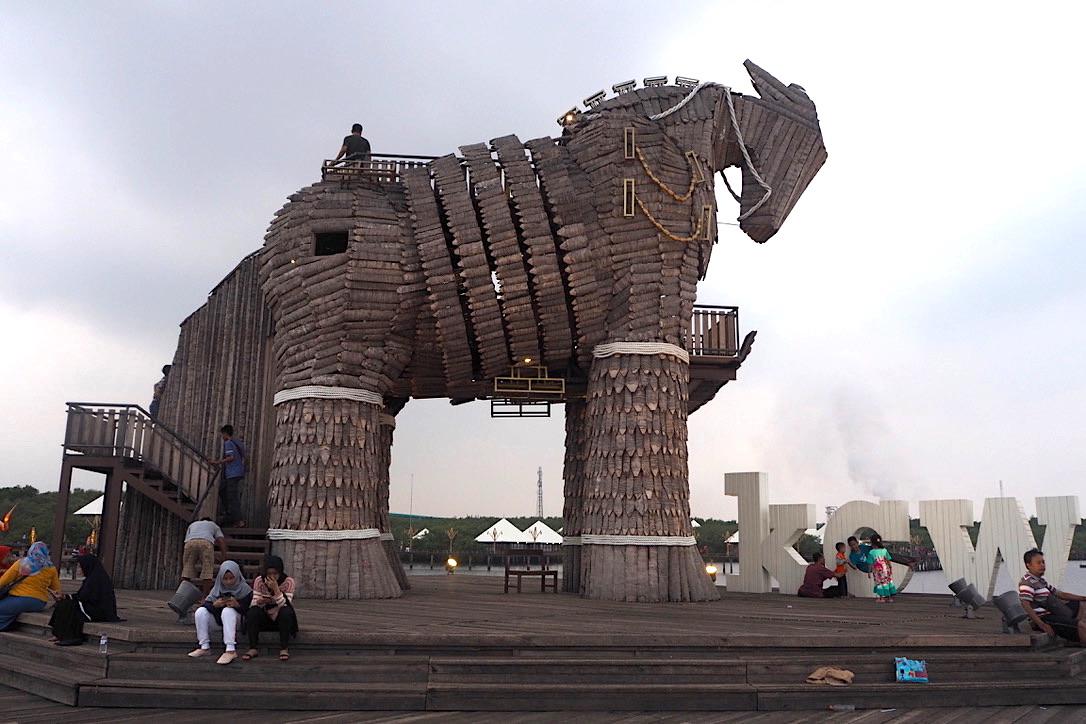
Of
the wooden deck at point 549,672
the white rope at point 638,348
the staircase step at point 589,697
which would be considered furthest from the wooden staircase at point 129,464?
the staircase step at point 589,697

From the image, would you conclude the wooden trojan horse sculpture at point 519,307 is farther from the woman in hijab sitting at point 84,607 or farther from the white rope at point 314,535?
the woman in hijab sitting at point 84,607

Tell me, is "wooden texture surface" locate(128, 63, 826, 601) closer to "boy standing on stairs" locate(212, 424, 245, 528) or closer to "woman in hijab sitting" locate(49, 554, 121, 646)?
"boy standing on stairs" locate(212, 424, 245, 528)

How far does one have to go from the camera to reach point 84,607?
736 centimetres

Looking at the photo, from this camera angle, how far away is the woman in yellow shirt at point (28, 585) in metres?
8.12

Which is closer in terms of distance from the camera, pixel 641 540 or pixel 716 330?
pixel 641 540

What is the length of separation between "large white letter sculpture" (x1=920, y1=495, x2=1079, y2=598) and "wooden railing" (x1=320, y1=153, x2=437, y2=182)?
957 centimetres

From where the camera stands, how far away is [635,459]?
458 inches

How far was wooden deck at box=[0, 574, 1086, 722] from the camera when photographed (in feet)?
20.5

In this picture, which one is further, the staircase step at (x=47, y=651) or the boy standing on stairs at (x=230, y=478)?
the boy standing on stairs at (x=230, y=478)

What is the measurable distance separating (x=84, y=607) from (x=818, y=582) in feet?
33.2

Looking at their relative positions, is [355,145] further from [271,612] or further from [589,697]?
[589,697]

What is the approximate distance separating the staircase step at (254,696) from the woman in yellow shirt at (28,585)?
2.46 meters

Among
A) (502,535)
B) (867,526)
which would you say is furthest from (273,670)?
(502,535)

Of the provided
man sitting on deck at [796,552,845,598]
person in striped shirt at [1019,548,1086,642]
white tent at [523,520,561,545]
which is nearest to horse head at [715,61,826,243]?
man sitting on deck at [796,552,845,598]
